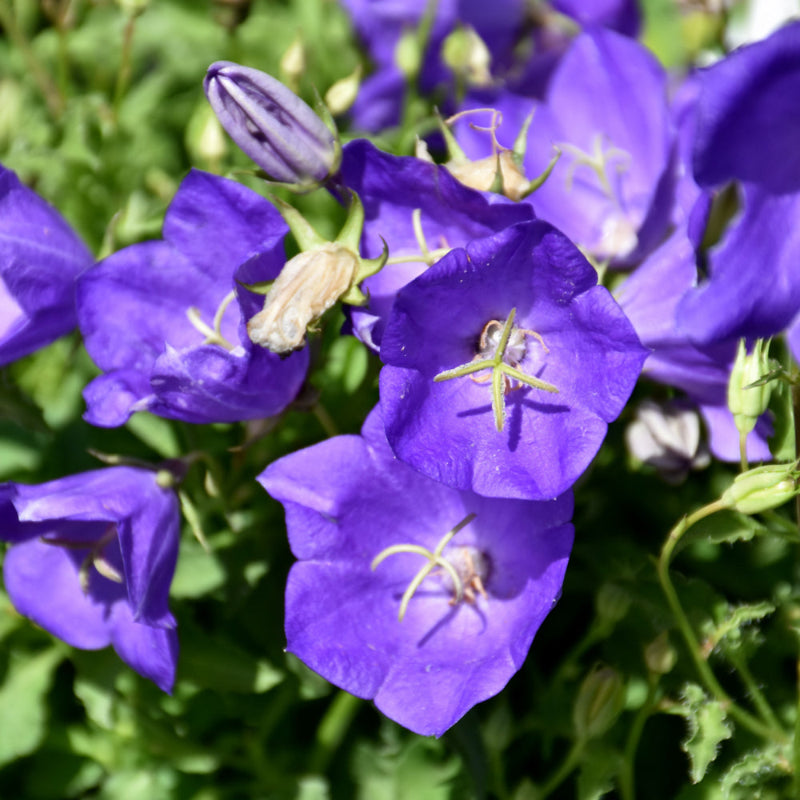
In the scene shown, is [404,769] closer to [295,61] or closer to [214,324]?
[214,324]

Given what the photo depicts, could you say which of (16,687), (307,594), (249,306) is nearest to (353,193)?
(249,306)

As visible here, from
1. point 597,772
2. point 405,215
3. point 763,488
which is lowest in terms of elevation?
point 597,772

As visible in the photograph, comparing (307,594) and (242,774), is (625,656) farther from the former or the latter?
(242,774)

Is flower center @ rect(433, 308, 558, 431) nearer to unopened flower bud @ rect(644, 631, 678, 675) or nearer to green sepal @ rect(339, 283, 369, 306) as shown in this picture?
green sepal @ rect(339, 283, 369, 306)

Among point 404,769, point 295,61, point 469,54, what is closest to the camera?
point 404,769

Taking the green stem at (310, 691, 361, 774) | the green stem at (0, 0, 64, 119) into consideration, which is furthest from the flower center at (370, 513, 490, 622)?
the green stem at (0, 0, 64, 119)

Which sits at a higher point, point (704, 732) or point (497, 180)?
point (497, 180)

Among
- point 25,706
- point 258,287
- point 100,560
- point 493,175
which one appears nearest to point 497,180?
point 493,175
